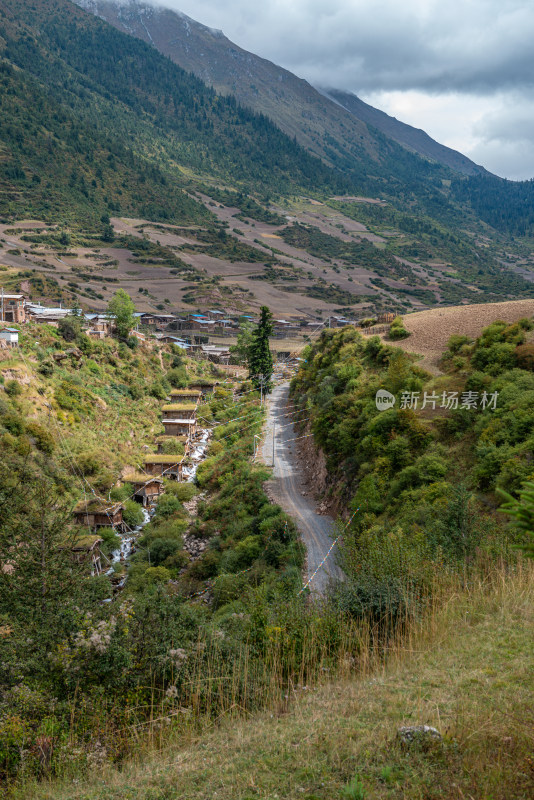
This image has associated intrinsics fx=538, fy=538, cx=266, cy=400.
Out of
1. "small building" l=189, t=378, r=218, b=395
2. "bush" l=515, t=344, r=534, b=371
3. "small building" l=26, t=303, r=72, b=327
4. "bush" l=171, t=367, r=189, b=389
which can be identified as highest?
"small building" l=26, t=303, r=72, b=327

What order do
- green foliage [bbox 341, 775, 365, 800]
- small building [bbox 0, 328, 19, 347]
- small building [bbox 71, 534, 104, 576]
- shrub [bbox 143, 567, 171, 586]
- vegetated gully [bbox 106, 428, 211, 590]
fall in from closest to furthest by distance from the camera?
green foliage [bbox 341, 775, 365, 800] < shrub [bbox 143, 567, 171, 586] < small building [bbox 71, 534, 104, 576] < vegetated gully [bbox 106, 428, 211, 590] < small building [bbox 0, 328, 19, 347]

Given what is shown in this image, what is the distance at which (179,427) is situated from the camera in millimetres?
40438

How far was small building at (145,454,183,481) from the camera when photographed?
33.8 meters

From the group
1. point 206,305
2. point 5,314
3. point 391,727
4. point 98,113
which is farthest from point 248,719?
point 98,113

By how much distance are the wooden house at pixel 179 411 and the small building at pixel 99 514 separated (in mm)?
14022

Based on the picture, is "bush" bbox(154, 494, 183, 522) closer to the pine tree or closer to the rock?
the pine tree

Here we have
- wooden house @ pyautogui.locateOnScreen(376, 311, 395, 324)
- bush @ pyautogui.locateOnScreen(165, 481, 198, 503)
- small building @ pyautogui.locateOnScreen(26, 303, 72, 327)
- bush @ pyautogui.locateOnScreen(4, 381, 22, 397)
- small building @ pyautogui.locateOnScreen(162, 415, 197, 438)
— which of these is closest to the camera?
bush @ pyautogui.locateOnScreen(165, 481, 198, 503)

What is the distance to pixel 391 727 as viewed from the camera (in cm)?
477

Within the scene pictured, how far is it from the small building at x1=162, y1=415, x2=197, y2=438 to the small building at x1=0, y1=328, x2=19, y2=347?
1158 centimetres

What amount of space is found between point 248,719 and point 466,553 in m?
5.13

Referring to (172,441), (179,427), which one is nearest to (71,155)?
(179,427)

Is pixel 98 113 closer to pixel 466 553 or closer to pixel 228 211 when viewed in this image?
pixel 228 211

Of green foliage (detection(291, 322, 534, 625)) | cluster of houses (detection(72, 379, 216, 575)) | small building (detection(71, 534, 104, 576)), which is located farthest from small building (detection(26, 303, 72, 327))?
green foliage (detection(291, 322, 534, 625))

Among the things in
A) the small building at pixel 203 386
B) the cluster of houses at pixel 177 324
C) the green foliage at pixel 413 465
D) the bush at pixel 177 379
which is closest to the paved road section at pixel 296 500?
the green foliage at pixel 413 465
